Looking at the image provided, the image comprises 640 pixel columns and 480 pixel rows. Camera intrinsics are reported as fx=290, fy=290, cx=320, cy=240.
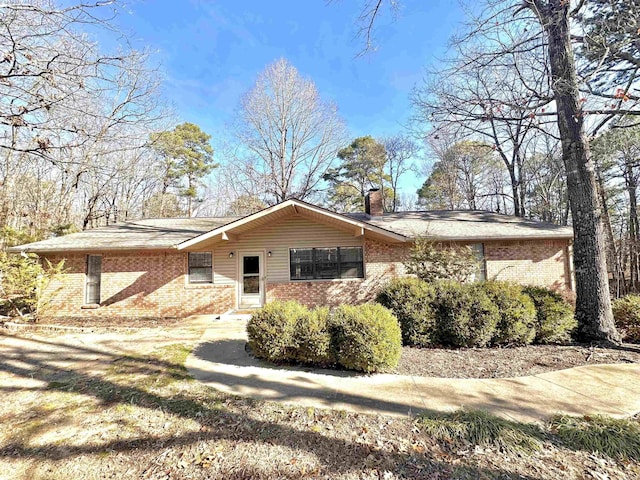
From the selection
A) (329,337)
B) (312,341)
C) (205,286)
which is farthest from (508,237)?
(205,286)

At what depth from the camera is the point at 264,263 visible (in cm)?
1027

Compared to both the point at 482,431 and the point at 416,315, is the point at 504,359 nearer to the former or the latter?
the point at 416,315

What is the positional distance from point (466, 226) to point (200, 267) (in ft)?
31.9

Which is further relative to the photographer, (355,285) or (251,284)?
(251,284)

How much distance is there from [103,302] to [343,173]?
19.0 metres

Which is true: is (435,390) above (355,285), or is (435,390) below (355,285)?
below

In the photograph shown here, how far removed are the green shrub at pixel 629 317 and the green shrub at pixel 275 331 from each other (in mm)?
7241

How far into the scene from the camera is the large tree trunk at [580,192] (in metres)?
6.11

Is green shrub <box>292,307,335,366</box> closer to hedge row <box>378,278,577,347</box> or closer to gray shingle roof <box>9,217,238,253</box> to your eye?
hedge row <box>378,278,577,347</box>

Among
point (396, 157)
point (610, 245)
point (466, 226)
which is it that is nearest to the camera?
point (466, 226)

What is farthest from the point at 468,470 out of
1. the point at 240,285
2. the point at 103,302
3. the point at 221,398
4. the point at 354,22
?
the point at 103,302

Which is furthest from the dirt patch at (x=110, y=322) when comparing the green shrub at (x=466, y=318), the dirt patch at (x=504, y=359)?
the green shrub at (x=466, y=318)

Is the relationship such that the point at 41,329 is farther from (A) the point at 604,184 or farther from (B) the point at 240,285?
(A) the point at 604,184

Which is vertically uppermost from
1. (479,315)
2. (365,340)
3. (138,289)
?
(138,289)
